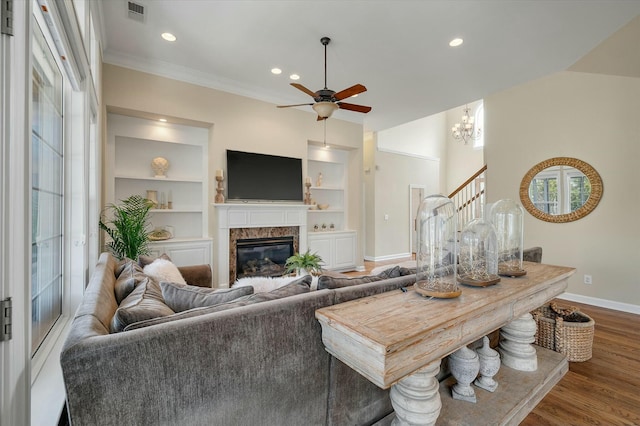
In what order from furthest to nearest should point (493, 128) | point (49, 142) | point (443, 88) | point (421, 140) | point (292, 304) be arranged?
point (421, 140), point (493, 128), point (443, 88), point (49, 142), point (292, 304)

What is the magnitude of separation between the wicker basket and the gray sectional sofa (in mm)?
2021

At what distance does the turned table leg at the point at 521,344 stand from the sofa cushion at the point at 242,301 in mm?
1570

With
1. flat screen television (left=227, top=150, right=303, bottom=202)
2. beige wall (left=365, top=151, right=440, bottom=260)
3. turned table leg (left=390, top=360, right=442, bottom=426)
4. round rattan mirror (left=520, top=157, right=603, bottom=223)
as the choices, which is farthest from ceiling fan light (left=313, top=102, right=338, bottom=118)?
beige wall (left=365, top=151, right=440, bottom=260)

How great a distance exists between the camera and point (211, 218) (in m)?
4.40

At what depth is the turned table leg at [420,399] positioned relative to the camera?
1230 mm

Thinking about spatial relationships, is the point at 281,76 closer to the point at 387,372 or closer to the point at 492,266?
the point at 492,266

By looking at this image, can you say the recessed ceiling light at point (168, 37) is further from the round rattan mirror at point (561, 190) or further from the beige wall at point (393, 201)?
the round rattan mirror at point (561, 190)

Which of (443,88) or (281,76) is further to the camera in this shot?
(443,88)

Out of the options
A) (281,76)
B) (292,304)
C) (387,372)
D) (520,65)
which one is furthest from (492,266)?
(281,76)

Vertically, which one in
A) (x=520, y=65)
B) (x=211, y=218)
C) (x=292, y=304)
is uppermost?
(x=520, y=65)

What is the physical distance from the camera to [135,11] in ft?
9.18

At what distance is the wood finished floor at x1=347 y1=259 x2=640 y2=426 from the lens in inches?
70.6

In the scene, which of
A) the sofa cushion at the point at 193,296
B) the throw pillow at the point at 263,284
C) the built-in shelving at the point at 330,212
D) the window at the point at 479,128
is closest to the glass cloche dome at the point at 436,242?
the throw pillow at the point at 263,284

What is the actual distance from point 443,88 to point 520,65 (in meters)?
1.01
